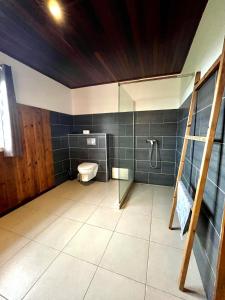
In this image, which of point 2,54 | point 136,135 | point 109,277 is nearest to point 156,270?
point 109,277

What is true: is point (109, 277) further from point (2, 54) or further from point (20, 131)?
point (2, 54)

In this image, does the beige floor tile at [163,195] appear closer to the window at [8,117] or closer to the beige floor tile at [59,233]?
the beige floor tile at [59,233]

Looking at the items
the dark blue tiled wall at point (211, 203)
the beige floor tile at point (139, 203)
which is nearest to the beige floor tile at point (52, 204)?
the beige floor tile at point (139, 203)

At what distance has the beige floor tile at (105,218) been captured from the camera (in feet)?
5.66

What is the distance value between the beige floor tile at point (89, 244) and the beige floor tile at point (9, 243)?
51 cm

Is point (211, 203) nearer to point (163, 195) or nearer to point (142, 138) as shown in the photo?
point (163, 195)

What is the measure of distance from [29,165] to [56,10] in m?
2.11

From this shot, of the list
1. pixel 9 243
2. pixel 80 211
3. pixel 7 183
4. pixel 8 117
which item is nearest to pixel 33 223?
pixel 9 243

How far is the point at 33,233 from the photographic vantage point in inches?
62.7

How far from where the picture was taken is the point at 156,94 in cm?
273

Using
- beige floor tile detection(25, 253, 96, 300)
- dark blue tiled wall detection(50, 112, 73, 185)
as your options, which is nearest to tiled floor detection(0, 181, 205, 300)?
beige floor tile detection(25, 253, 96, 300)

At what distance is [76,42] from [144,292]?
8.68 feet

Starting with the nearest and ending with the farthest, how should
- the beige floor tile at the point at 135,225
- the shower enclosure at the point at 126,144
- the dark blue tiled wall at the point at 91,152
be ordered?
1. the beige floor tile at the point at 135,225
2. the shower enclosure at the point at 126,144
3. the dark blue tiled wall at the point at 91,152

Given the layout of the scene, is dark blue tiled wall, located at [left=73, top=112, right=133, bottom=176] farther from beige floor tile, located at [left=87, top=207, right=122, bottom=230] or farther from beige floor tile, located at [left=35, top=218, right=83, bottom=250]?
beige floor tile, located at [left=35, top=218, right=83, bottom=250]
